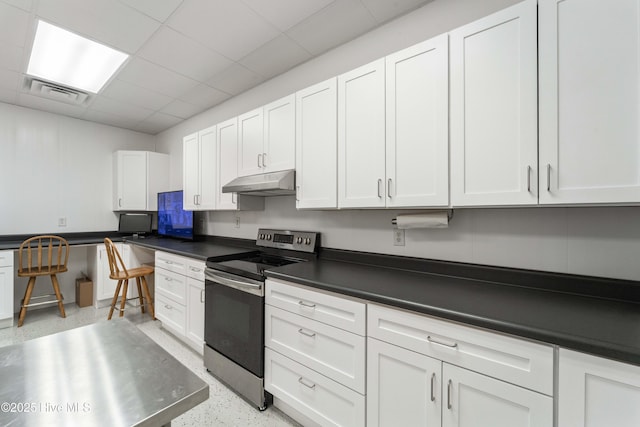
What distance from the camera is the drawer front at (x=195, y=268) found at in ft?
7.47

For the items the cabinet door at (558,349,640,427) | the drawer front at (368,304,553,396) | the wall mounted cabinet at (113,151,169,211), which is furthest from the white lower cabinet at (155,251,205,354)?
the cabinet door at (558,349,640,427)

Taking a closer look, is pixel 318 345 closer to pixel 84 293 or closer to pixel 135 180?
pixel 84 293

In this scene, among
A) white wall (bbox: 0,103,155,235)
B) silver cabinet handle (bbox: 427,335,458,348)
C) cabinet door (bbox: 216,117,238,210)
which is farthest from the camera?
white wall (bbox: 0,103,155,235)

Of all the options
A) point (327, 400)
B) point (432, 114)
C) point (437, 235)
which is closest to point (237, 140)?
point (432, 114)

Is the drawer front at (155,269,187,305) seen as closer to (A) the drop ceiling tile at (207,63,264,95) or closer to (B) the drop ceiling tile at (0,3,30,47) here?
(A) the drop ceiling tile at (207,63,264,95)

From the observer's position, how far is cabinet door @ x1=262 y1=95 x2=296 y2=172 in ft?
6.80

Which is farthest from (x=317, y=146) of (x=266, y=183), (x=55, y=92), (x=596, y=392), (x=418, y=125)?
(x=55, y=92)

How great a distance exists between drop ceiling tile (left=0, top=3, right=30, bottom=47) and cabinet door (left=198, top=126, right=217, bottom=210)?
1396 mm

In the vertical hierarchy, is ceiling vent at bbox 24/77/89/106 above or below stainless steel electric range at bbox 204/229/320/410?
above

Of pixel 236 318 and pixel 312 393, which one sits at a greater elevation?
pixel 236 318

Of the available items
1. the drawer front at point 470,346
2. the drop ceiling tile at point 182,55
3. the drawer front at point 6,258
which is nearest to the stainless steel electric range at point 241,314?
the drawer front at point 470,346

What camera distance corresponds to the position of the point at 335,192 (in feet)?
5.98

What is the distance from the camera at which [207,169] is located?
2877 mm

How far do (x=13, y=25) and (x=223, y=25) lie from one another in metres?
1.50
